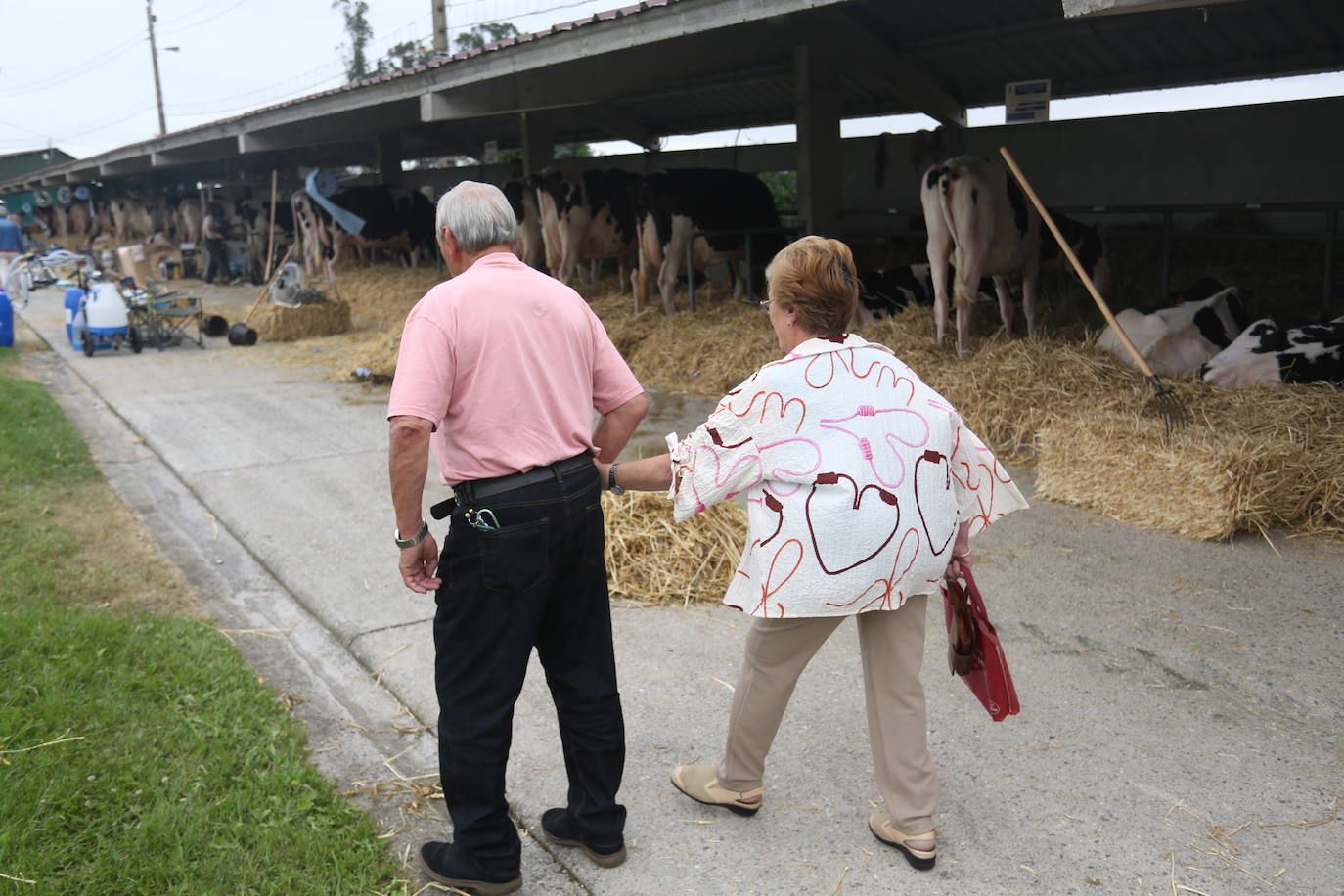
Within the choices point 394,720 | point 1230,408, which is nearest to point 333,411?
point 394,720

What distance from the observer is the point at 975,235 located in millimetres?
9023

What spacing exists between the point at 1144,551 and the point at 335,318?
42.7 ft

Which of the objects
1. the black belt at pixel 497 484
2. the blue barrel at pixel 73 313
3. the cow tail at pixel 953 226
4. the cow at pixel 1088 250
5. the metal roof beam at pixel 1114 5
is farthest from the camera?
the blue barrel at pixel 73 313

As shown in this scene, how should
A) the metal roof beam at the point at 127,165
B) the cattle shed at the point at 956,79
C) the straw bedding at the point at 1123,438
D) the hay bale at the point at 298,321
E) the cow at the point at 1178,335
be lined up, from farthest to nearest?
the metal roof beam at the point at 127,165, the hay bale at the point at 298,321, the cattle shed at the point at 956,79, the cow at the point at 1178,335, the straw bedding at the point at 1123,438

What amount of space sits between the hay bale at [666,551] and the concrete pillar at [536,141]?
1390 cm

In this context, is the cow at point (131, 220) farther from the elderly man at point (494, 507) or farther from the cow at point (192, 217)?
the elderly man at point (494, 507)

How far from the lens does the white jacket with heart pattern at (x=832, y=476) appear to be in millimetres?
2680

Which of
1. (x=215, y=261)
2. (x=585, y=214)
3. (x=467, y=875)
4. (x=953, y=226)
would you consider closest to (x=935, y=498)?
(x=467, y=875)

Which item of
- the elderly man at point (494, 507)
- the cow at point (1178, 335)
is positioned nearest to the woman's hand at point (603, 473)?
the elderly man at point (494, 507)

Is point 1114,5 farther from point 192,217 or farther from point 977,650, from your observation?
point 192,217

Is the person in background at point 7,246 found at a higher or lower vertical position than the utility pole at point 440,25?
lower

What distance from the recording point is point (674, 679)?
4.20 m

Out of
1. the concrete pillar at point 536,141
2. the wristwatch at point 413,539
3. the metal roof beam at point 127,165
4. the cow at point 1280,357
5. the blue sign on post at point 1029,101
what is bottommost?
the cow at point 1280,357

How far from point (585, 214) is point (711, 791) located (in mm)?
13014
